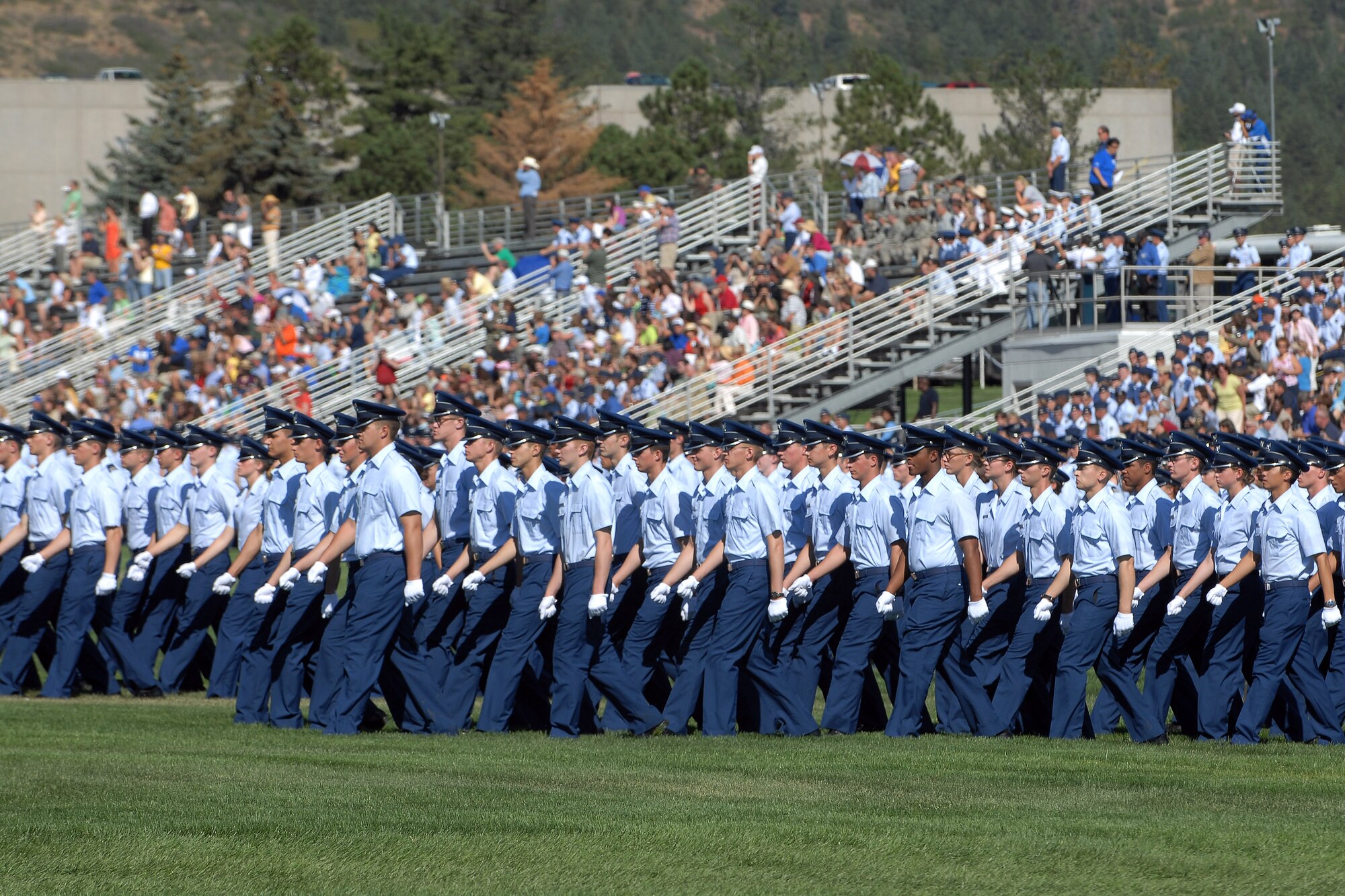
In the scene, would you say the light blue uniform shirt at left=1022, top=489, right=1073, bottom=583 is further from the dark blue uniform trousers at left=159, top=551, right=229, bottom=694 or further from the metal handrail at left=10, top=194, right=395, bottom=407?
the metal handrail at left=10, top=194, right=395, bottom=407

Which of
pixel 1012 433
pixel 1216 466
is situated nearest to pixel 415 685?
pixel 1216 466

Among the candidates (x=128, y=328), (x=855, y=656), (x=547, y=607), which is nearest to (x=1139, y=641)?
(x=855, y=656)

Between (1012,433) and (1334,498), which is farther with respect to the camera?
(1012,433)

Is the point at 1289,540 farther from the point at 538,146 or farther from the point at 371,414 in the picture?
the point at 538,146

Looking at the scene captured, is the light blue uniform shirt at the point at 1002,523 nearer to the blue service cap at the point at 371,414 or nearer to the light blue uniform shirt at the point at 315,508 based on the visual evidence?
the light blue uniform shirt at the point at 315,508

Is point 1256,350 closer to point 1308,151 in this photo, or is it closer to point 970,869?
point 970,869

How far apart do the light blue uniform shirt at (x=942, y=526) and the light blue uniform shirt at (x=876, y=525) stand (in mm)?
127

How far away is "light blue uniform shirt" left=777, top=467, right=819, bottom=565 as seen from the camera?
12594 mm

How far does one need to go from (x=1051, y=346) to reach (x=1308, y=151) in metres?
81.1

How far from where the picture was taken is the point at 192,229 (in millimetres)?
39781

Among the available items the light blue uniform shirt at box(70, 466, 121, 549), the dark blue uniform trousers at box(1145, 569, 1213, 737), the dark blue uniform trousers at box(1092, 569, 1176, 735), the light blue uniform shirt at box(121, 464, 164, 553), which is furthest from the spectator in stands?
the dark blue uniform trousers at box(1145, 569, 1213, 737)

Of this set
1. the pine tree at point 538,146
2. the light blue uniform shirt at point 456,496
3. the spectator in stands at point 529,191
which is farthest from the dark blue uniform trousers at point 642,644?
the pine tree at point 538,146

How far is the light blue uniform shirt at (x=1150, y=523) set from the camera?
12172 millimetres

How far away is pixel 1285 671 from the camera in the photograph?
461 inches
